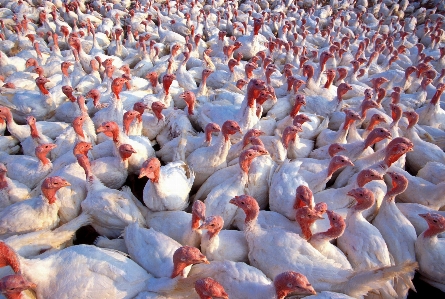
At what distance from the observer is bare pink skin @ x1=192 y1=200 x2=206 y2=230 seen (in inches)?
140

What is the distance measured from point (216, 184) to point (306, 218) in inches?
61.5

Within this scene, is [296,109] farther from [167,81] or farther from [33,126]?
[33,126]

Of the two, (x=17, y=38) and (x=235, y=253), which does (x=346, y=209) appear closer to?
(x=235, y=253)

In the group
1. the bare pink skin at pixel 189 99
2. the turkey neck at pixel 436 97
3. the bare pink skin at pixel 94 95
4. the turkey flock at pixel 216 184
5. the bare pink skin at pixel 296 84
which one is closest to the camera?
the turkey flock at pixel 216 184

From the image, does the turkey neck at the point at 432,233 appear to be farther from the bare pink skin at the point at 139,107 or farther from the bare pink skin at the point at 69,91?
the bare pink skin at the point at 69,91

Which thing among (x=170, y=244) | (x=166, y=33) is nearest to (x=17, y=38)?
(x=166, y=33)

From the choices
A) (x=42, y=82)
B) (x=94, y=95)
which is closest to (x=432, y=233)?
(x=94, y=95)

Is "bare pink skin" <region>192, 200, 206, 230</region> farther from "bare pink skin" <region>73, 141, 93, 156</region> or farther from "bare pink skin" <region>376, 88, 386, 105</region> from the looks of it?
"bare pink skin" <region>376, 88, 386, 105</region>

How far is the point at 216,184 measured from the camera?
4.71 m

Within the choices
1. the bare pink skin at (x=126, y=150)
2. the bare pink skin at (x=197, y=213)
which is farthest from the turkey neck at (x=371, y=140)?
the bare pink skin at (x=126, y=150)

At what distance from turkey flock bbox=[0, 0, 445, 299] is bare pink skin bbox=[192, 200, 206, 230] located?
2 centimetres

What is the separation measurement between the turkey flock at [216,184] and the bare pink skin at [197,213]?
16 mm

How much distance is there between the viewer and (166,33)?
10.1 m

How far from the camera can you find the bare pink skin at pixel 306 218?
11.5 ft
